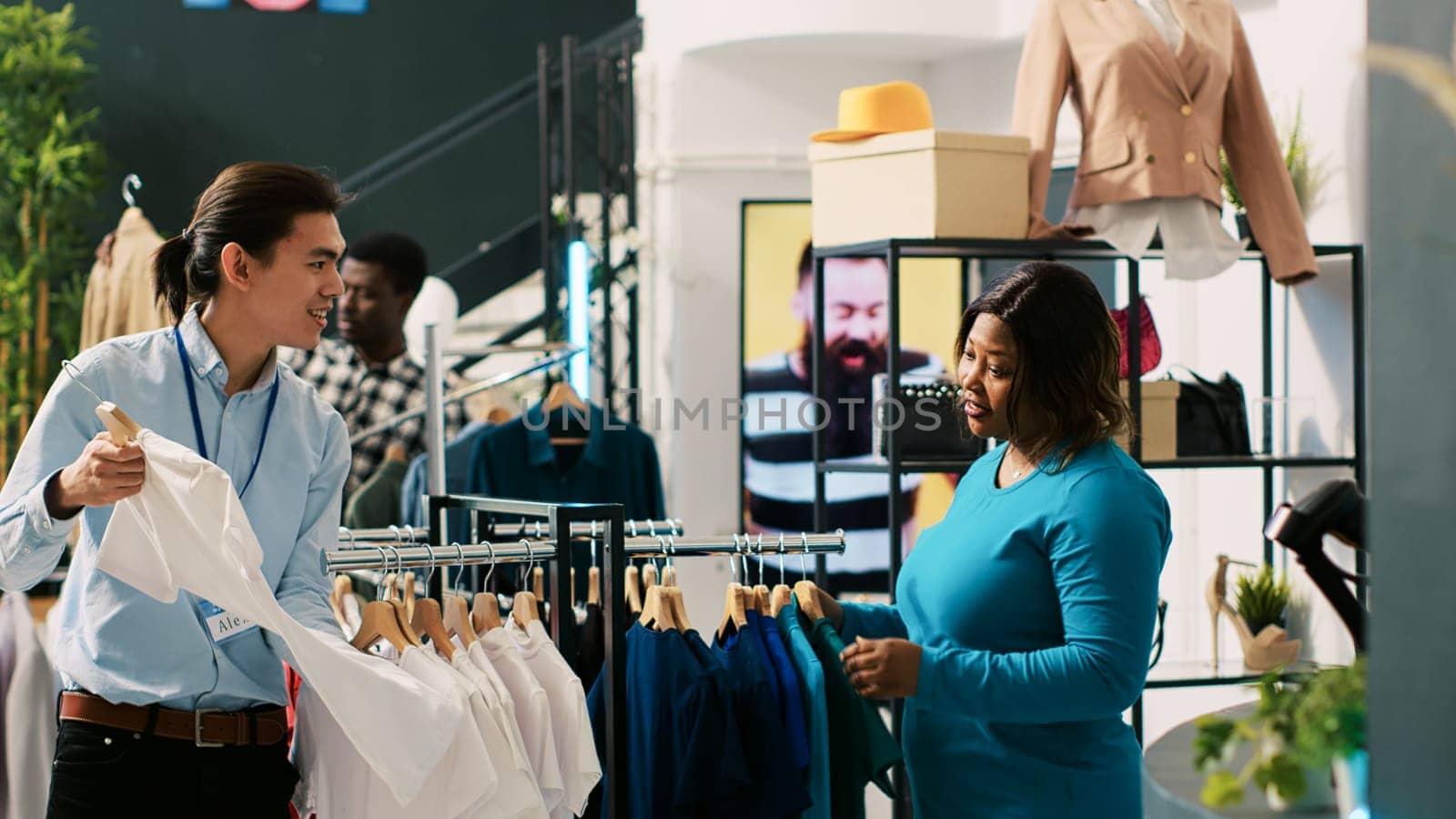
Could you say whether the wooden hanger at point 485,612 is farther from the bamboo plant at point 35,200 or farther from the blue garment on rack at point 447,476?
the bamboo plant at point 35,200

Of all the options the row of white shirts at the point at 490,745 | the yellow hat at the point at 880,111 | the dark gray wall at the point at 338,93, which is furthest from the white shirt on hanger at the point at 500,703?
the dark gray wall at the point at 338,93

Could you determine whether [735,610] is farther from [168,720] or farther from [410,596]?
[168,720]

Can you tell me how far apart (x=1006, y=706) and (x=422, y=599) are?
0.96 m

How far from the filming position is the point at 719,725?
94.3 inches

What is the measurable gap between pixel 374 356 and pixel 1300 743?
3825mm

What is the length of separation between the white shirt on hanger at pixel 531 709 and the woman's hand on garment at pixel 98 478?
0.67 metres

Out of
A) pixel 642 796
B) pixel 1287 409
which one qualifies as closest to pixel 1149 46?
pixel 1287 409

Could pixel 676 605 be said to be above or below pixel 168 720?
above

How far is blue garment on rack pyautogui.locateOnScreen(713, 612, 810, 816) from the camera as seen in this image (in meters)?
2.38

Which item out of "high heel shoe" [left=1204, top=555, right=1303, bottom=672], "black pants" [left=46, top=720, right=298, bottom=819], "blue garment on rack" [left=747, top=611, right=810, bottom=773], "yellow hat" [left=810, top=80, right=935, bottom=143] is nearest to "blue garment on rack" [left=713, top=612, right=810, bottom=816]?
"blue garment on rack" [left=747, top=611, right=810, bottom=773]

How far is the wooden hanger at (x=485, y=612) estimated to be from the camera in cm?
242

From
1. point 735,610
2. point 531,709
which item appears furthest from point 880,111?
point 531,709

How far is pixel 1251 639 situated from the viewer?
165 inches

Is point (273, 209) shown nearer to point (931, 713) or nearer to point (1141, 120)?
point (931, 713)
